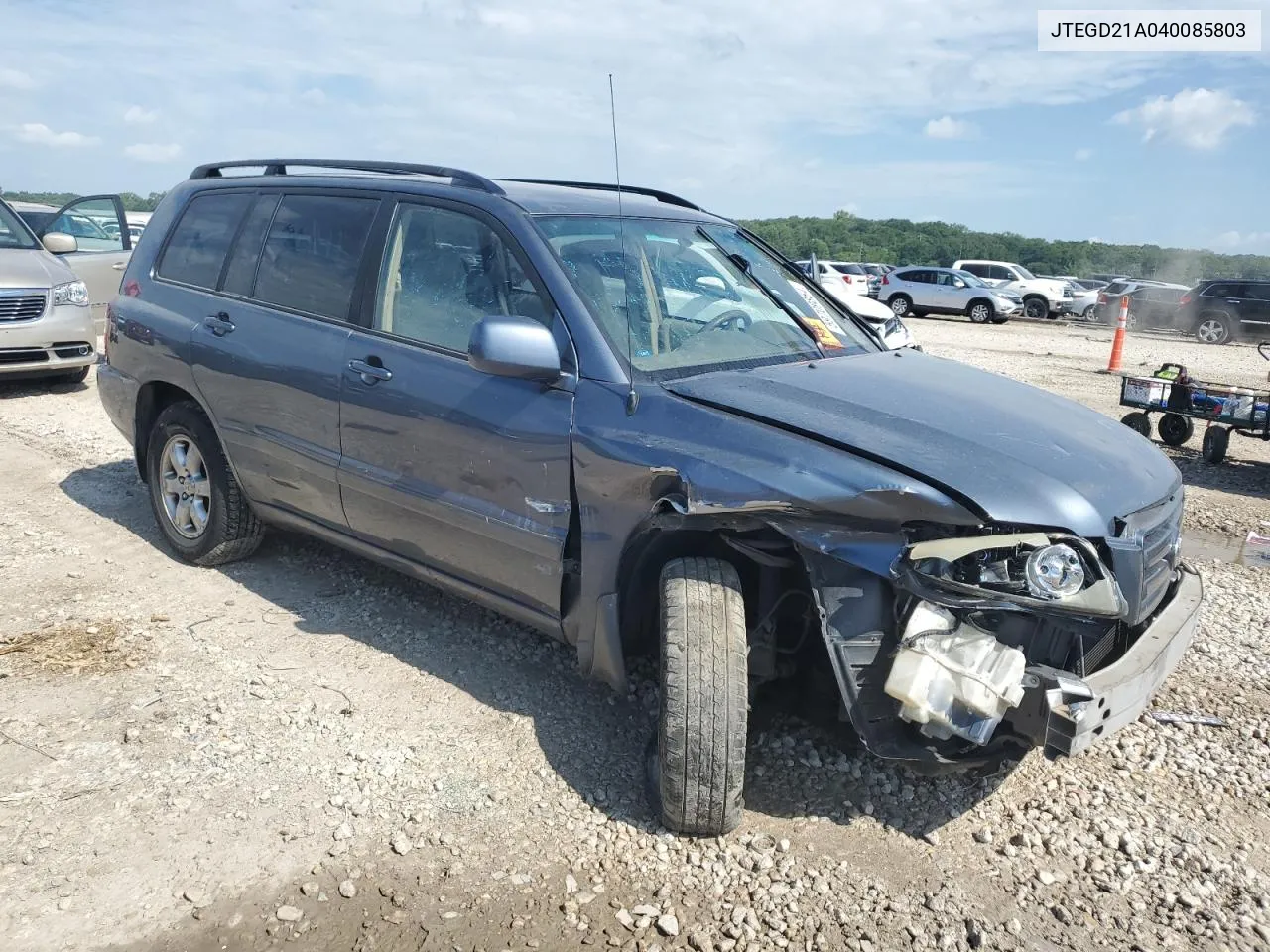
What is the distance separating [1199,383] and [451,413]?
772 cm

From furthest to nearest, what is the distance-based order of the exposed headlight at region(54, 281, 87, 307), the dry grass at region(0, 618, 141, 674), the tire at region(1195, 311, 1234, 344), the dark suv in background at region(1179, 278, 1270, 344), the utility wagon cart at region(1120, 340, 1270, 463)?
the tire at region(1195, 311, 1234, 344), the dark suv in background at region(1179, 278, 1270, 344), the exposed headlight at region(54, 281, 87, 307), the utility wagon cart at region(1120, 340, 1270, 463), the dry grass at region(0, 618, 141, 674)

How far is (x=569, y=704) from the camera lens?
12.6 ft

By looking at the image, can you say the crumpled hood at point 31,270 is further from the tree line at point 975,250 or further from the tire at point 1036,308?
the tree line at point 975,250

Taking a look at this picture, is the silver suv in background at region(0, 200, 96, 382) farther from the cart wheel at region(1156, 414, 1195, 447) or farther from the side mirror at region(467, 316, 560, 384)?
the cart wheel at region(1156, 414, 1195, 447)

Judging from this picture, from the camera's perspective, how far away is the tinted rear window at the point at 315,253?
4191 millimetres

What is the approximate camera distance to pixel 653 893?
285cm

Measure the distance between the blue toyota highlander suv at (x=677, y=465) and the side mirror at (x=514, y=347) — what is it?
1 cm

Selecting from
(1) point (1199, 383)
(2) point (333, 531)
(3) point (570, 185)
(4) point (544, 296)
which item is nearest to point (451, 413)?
(4) point (544, 296)

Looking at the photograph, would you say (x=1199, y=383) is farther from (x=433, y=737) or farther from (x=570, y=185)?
(x=433, y=737)

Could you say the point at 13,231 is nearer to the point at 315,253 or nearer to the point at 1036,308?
the point at 315,253

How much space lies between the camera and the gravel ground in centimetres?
274

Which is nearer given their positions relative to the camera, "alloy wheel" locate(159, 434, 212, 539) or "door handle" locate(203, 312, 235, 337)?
"door handle" locate(203, 312, 235, 337)

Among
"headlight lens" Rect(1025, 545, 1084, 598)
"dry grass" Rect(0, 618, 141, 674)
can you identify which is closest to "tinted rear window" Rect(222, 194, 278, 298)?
"dry grass" Rect(0, 618, 141, 674)

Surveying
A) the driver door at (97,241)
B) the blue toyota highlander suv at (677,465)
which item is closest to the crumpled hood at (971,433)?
the blue toyota highlander suv at (677,465)
